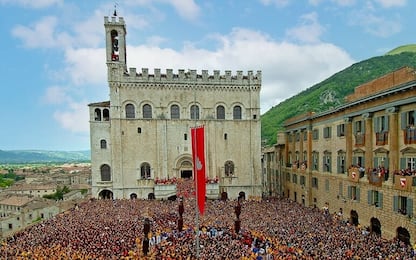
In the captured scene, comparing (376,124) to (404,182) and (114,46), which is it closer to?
(404,182)

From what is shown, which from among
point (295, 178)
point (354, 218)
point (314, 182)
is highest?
point (314, 182)

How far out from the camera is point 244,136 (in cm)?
3831

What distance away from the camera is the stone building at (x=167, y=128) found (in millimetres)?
36250

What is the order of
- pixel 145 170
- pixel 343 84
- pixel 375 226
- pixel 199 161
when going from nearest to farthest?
pixel 199 161
pixel 375 226
pixel 145 170
pixel 343 84

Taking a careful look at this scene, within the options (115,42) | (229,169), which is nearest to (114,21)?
(115,42)

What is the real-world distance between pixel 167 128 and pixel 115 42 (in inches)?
492

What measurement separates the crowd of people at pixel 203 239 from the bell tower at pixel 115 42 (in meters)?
18.8

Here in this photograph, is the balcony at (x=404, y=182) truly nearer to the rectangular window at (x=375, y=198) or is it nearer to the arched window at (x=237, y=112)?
the rectangular window at (x=375, y=198)

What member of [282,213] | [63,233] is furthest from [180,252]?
[282,213]

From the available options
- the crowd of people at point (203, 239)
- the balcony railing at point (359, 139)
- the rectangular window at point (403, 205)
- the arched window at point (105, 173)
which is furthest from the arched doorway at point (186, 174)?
the rectangular window at point (403, 205)

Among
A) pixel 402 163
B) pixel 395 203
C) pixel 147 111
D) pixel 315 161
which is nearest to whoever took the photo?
pixel 402 163

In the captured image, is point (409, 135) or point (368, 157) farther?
point (368, 157)

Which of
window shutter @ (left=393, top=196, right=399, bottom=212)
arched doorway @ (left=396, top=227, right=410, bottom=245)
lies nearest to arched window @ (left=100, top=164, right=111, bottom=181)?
window shutter @ (left=393, top=196, right=399, bottom=212)

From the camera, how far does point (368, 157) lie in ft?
74.9
